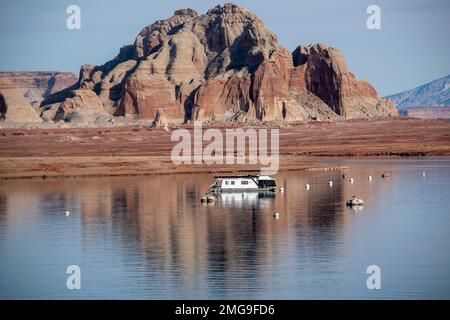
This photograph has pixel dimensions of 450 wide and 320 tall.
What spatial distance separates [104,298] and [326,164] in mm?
76091

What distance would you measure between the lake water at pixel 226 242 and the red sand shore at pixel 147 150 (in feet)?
64.1

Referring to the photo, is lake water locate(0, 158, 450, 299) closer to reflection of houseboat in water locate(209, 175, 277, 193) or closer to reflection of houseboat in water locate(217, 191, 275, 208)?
reflection of houseboat in water locate(217, 191, 275, 208)

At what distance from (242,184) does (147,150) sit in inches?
2492

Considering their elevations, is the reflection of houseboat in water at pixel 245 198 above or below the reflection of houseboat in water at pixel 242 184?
below

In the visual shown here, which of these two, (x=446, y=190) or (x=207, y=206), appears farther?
(x=446, y=190)

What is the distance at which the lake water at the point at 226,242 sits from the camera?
38.9 meters

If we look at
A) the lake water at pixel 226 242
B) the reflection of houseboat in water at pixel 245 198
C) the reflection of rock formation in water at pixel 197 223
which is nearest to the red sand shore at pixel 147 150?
the reflection of rock formation in water at pixel 197 223

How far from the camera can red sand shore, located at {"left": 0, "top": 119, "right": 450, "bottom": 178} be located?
10112 centimetres

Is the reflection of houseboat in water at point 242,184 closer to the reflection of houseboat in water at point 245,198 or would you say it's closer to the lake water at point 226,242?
the reflection of houseboat in water at point 245,198

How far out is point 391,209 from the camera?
6347 cm

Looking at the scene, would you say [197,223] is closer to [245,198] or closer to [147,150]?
[245,198]
